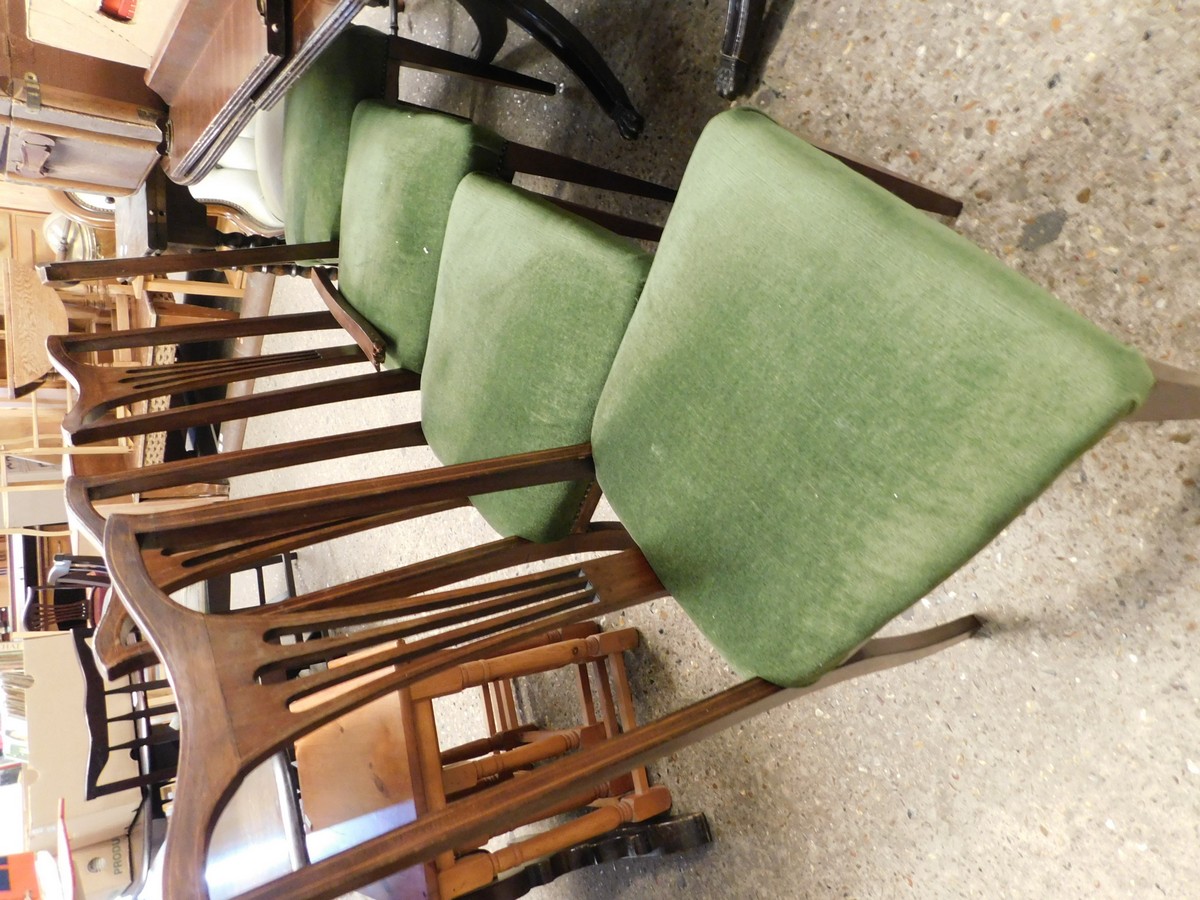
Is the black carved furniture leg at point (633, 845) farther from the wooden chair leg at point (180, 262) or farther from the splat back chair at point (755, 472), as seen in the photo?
the wooden chair leg at point (180, 262)

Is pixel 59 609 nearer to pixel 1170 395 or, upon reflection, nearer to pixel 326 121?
pixel 326 121

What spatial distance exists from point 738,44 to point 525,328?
0.67 m

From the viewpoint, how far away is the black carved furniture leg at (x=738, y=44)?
4.23 feet

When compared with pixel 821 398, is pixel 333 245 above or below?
below

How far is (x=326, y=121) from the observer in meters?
1.44

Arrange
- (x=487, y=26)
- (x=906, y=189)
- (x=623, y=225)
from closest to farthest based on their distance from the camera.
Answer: (x=906, y=189), (x=623, y=225), (x=487, y=26)

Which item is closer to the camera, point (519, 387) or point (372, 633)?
point (372, 633)

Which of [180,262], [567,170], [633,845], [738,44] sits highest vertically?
[738,44]

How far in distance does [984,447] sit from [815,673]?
0.97ft

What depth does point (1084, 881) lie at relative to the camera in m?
1.02

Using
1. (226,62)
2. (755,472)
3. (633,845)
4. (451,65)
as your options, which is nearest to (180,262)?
(226,62)

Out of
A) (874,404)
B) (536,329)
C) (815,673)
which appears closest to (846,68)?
(536,329)

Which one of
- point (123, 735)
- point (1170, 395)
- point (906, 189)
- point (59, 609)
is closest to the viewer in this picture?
point (1170, 395)

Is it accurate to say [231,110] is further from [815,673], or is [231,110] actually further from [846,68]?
[815,673]
